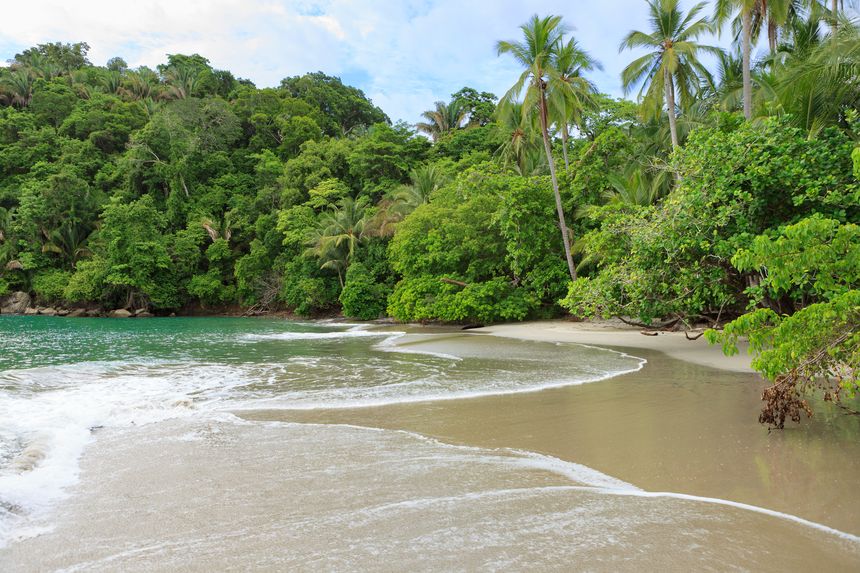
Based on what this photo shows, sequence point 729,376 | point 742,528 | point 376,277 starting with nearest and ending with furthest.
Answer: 1. point 742,528
2. point 729,376
3. point 376,277

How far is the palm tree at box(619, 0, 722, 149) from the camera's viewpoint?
16.8 metres

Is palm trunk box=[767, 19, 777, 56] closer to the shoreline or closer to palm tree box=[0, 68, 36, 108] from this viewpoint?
the shoreline

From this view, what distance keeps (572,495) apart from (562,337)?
42.9ft

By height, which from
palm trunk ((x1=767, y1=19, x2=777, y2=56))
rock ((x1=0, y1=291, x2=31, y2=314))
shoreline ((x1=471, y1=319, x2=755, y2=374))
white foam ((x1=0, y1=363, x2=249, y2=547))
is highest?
palm trunk ((x1=767, y1=19, x2=777, y2=56))

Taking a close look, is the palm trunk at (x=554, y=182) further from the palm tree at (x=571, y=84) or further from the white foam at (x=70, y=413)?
the white foam at (x=70, y=413)

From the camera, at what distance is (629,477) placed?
419cm

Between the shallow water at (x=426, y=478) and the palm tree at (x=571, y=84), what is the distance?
534 inches

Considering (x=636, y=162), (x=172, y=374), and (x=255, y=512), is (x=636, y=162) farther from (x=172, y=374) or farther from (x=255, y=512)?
(x=255, y=512)

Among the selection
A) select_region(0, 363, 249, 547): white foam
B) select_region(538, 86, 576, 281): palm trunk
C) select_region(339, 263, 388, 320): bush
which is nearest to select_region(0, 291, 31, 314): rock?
select_region(339, 263, 388, 320): bush

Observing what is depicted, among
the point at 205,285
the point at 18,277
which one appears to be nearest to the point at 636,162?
the point at 205,285

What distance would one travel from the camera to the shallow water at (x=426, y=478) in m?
3.01

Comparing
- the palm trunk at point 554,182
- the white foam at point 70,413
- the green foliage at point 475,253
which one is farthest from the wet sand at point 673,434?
the green foliage at point 475,253

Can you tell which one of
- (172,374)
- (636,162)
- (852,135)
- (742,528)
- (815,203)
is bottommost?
(172,374)

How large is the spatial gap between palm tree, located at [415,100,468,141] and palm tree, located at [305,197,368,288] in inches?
547
